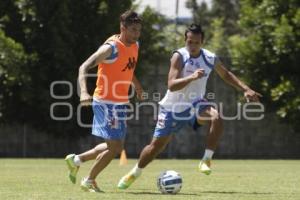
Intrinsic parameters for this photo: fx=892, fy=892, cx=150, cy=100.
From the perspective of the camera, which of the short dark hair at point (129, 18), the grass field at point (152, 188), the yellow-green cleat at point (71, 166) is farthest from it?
the yellow-green cleat at point (71, 166)

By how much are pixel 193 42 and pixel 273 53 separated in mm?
15383

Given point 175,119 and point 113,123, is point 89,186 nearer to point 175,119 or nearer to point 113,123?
point 113,123

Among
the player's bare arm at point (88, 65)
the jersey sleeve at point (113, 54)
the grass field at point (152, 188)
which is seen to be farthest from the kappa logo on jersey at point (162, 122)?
the player's bare arm at point (88, 65)

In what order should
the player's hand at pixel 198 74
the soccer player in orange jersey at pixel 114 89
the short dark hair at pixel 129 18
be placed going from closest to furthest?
the player's hand at pixel 198 74, the short dark hair at pixel 129 18, the soccer player in orange jersey at pixel 114 89

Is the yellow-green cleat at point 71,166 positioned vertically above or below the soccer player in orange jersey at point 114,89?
below

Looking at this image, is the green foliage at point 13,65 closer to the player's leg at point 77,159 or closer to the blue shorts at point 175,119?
the player's leg at point 77,159

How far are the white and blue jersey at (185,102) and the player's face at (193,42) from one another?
8cm

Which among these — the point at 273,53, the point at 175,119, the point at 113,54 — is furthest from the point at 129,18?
the point at 273,53

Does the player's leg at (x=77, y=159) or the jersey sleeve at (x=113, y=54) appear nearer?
the jersey sleeve at (x=113, y=54)

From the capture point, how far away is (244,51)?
1037 inches

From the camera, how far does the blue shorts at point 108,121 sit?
440 inches

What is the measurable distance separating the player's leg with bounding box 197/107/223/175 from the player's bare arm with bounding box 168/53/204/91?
0.63 metres

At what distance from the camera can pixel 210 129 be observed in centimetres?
1136

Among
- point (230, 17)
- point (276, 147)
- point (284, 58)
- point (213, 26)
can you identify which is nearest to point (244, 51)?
point (284, 58)
